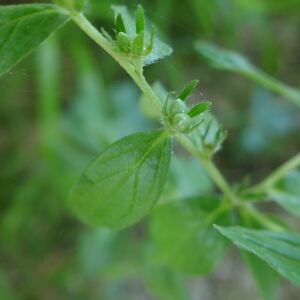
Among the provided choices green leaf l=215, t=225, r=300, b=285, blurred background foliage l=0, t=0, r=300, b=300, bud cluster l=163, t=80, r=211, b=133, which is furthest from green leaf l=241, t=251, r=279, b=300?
blurred background foliage l=0, t=0, r=300, b=300

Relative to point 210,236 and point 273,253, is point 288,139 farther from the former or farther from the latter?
point 273,253

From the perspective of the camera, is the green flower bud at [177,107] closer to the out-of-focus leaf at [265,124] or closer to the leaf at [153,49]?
the leaf at [153,49]

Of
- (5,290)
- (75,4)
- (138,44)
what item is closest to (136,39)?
(138,44)

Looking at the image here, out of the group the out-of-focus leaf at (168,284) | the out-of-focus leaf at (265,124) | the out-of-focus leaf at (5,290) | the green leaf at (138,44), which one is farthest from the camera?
the out-of-focus leaf at (265,124)

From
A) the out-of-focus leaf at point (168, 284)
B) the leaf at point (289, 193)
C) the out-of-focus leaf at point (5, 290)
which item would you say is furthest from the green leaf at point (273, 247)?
the out-of-focus leaf at point (5, 290)

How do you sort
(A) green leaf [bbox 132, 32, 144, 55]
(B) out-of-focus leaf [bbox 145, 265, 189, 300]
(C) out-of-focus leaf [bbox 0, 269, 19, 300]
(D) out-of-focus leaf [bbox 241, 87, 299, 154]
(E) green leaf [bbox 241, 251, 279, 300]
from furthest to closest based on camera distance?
(D) out-of-focus leaf [bbox 241, 87, 299, 154] < (C) out-of-focus leaf [bbox 0, 269, 19, 300] < (B) out-of-focus leaf [bbox 145, 265, 189, 300] < (E) green leaf [bbox 241, 251, 279, 300] < (A) green leaf [bbox 132, 32, 144, 55]

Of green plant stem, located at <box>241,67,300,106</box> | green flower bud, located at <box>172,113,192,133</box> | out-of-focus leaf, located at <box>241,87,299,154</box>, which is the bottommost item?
out-of-focus leaf, located at <box>241,87,299,154</box>

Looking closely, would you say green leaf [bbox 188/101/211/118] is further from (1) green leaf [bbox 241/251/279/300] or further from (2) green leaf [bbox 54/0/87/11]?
(1) green leaf [bbox 241/251/279/300]
